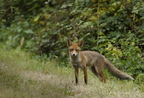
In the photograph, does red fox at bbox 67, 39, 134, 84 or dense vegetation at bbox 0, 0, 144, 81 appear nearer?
A: red fox at bbox 67, 39, 134, 84

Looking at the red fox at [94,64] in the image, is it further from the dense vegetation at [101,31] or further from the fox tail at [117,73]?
the dense vegetation at [101,31]

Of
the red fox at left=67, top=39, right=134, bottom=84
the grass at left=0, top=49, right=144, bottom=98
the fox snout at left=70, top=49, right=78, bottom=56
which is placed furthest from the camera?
the red fox at left=67, top=39, right=134, bottom=84

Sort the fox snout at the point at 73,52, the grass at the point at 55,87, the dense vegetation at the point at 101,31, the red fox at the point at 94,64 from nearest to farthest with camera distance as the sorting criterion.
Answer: the grass at the point at 55,87 < the fox snout at the point at 73,52 < the red fox at the point at 94,64 < the dense vegetation at the point at 101,31

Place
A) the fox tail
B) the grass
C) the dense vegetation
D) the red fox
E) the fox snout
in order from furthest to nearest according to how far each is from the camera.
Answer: the dense vegetation, the fox tail, the red fox, the fox snout, the grass

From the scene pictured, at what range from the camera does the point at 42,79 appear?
711cm

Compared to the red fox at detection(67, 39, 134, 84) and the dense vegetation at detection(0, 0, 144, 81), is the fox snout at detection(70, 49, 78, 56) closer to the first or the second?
the red fox at detection(67, 39, 134, 84)

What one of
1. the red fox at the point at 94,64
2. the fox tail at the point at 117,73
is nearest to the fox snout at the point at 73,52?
the red fox at the point at 94,64

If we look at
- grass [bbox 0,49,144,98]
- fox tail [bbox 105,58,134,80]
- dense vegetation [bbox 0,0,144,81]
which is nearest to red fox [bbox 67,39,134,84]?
fox tail [bbox 105,58,134,80]

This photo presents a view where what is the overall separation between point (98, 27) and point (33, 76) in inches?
135

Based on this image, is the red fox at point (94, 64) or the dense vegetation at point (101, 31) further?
the dense vegetation at point (101, 31)

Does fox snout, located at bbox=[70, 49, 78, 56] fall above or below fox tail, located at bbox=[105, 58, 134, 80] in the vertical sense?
above

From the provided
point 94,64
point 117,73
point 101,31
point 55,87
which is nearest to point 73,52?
point 55,87

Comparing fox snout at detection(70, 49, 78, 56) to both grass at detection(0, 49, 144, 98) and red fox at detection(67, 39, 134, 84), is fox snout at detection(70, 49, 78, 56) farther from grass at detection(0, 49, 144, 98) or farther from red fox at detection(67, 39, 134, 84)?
grass at detection(0, 49, 144, 98)

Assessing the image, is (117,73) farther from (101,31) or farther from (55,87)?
(55,87)
